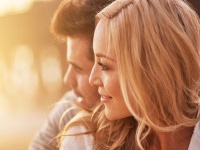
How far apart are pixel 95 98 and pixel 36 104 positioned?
10.7 feet

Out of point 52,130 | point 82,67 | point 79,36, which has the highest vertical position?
point 79,36

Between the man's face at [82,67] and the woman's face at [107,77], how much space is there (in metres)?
0.52

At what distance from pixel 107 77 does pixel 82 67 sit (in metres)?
0.59

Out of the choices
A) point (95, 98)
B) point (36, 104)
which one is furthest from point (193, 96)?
point (36, 104)

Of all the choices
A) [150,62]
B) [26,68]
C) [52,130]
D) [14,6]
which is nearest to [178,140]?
[150,62]

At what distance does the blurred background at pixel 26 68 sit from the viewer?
16.9ft

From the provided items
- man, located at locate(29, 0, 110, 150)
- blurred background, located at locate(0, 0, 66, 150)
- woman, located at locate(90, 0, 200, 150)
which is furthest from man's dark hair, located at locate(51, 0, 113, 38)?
blurred background, located at locate(0, 0, 66, 150)

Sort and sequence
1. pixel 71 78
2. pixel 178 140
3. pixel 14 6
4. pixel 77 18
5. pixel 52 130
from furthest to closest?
pixel 14 6, pixel 52 130, pixel 71 78, pixel 77 18, pixel 178 140

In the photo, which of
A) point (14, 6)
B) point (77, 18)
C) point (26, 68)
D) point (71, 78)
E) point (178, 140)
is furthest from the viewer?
point (26, 68)

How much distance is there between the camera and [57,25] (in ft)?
8.11

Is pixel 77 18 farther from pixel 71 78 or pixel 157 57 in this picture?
pixel 157 57

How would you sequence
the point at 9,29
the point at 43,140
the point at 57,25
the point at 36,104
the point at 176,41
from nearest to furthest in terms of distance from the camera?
the point at 176,41 → the point at 57,25 → the point at 43,140 → the point at 9,29 → the point at 36,104

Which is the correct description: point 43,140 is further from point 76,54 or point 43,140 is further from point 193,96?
point 193,96

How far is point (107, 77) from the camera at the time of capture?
75.2 inches
